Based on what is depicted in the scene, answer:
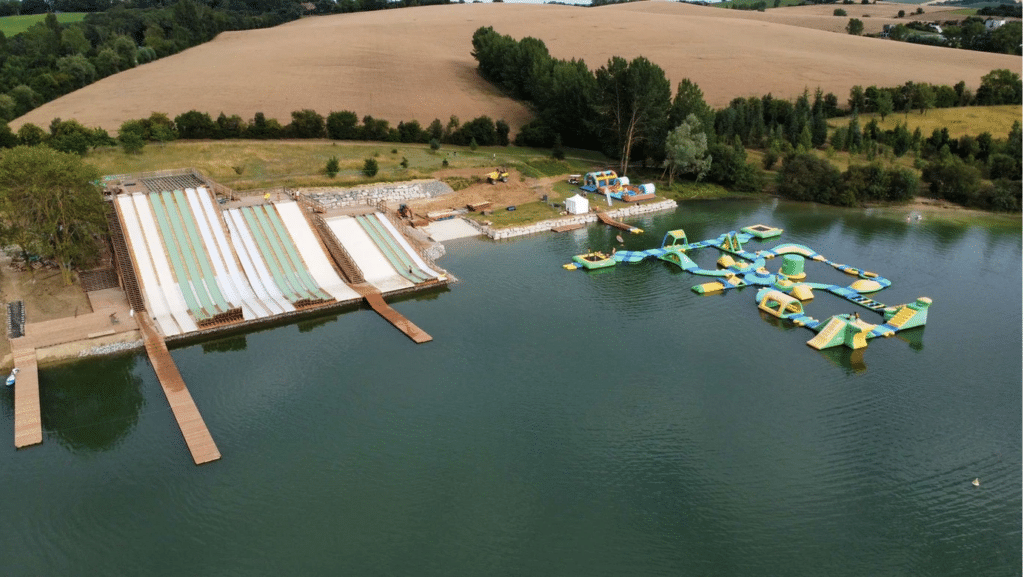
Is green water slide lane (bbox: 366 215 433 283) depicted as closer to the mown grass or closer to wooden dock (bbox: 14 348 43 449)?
wooden dock (bbox: 14 348 43 449)

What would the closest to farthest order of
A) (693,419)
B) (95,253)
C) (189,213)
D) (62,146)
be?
(693,419) → (95,253) → (189,213) → (62,146)

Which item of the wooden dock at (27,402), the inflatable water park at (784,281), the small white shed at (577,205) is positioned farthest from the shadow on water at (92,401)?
the small white shed at (577,205)

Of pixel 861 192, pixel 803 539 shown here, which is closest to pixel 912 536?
pixel 803 539

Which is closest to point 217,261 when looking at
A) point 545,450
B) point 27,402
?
point 27,402

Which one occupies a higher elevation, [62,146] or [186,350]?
[62,146]

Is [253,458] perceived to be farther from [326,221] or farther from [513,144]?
[513,144]

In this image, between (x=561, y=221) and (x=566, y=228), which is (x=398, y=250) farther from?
(x=561, y=221)
